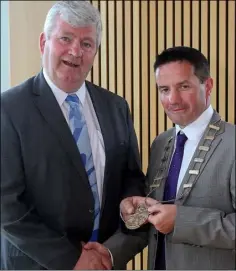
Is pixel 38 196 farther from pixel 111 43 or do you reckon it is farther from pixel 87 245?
pixel 111 43

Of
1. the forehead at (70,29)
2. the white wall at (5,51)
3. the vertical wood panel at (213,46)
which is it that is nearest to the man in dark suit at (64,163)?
the forehead at (70,29)

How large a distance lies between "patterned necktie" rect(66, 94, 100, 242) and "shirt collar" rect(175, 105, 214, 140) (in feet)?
0.63

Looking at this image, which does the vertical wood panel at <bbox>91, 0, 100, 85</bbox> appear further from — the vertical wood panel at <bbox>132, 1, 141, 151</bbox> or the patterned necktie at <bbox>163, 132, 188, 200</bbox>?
the patterned necktie at <bbox>163, 132, 188, 200</bbox>

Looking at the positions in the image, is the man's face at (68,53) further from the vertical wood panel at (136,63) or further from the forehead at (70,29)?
the vertical wood panel at (136,63)

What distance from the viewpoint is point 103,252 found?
2.83 ft

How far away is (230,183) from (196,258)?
0.16 m

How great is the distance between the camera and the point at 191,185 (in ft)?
2.63

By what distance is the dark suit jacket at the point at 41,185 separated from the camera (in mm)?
804

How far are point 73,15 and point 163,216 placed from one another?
40 cm

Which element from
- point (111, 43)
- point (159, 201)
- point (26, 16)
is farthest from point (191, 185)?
point (26, 16)

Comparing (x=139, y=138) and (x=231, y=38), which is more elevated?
(x=231, y=38)

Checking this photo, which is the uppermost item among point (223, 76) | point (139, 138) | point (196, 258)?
point (223, 76)

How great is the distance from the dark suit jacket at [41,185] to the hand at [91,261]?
13 millimetres

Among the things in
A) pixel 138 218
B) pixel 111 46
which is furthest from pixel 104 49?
pixel 138 218
